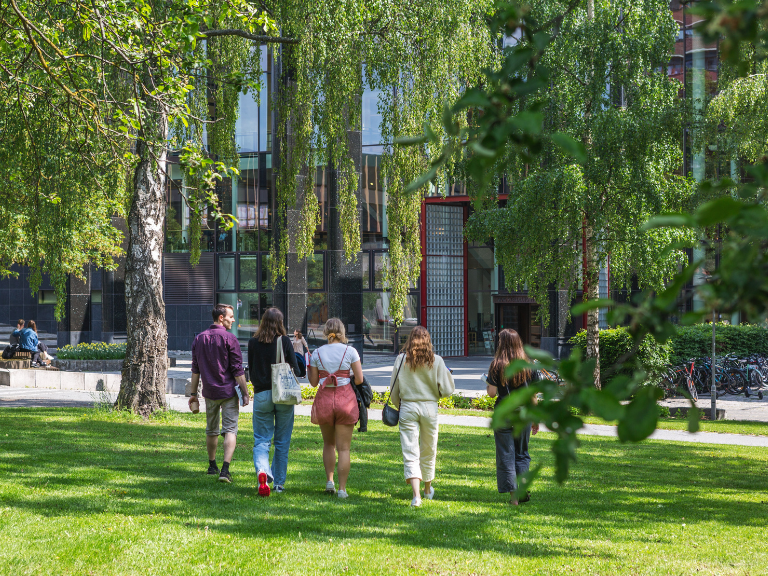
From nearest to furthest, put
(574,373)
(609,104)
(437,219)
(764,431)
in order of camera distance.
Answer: (574,373), (764,431), (609,104), (437,219)

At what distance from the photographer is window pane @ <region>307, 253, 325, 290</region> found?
1294 inches

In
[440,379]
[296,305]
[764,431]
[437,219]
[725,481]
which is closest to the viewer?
[440,379]

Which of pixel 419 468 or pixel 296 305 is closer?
pixel 419 468

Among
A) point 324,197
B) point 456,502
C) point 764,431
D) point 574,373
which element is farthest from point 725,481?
point 324,197

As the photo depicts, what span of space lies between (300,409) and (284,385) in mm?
9582

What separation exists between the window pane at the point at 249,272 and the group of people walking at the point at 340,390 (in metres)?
26.5

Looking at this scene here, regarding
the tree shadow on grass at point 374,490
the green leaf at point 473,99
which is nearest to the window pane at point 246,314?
the tree shadow on grass at point 374,490

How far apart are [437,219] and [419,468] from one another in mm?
29772

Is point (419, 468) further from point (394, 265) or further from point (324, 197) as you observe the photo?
point (324, 197)

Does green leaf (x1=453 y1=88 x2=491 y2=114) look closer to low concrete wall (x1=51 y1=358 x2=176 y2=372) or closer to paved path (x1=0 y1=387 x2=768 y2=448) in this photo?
paved path (x1=0 y1=387 x2=768 y2=448)

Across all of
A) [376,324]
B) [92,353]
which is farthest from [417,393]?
[376,324]

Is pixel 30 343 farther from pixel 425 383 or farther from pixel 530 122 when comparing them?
pixel 530 122

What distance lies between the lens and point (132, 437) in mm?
11680

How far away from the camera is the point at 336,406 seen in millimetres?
7383
